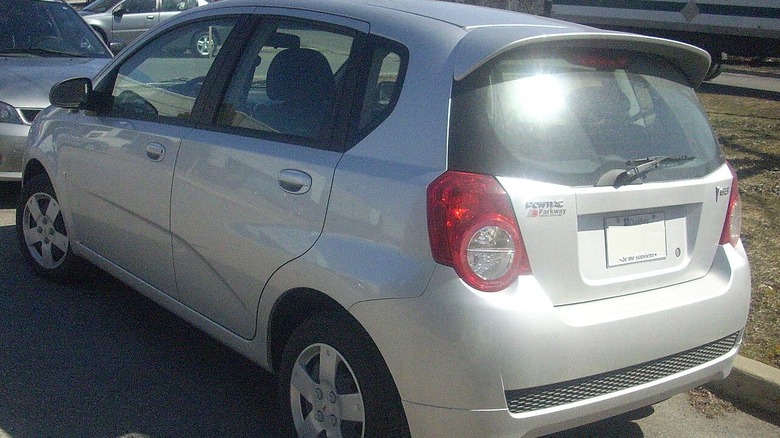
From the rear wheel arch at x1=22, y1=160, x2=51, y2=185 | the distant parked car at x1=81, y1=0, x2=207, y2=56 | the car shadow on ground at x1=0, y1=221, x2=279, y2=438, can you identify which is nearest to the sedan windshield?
the rear wheel arch at x1=22, y1=160, x2=51, y2=185

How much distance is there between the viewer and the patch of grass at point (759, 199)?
16.1ft

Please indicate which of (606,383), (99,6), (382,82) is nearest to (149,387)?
(382,82)

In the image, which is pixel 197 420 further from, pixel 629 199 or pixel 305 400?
pixel 629 199

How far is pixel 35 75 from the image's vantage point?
24.9ft

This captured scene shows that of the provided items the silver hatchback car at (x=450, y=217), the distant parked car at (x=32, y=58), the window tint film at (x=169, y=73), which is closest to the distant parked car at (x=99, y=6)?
the distant parked car at (x=32, y=58)

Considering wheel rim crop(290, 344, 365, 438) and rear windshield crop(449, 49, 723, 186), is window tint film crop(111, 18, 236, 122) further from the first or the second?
rear windshield crop(449, 49, 723, 186)

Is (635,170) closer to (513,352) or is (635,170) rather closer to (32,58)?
(513,352)

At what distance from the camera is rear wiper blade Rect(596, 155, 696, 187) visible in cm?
316

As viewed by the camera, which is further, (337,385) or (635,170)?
(337,385)

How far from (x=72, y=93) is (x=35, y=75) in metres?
3.01

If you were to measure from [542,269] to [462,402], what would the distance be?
1.62ft

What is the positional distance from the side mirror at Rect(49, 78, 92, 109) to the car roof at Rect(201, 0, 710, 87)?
51.1 inches

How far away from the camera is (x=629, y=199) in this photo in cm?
320

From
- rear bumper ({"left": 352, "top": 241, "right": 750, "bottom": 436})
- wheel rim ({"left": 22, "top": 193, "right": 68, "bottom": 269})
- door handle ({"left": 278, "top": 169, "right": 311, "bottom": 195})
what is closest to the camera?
rear bumper ({"left": 352, "top": 241, "right": 750, "bottom": 436})
